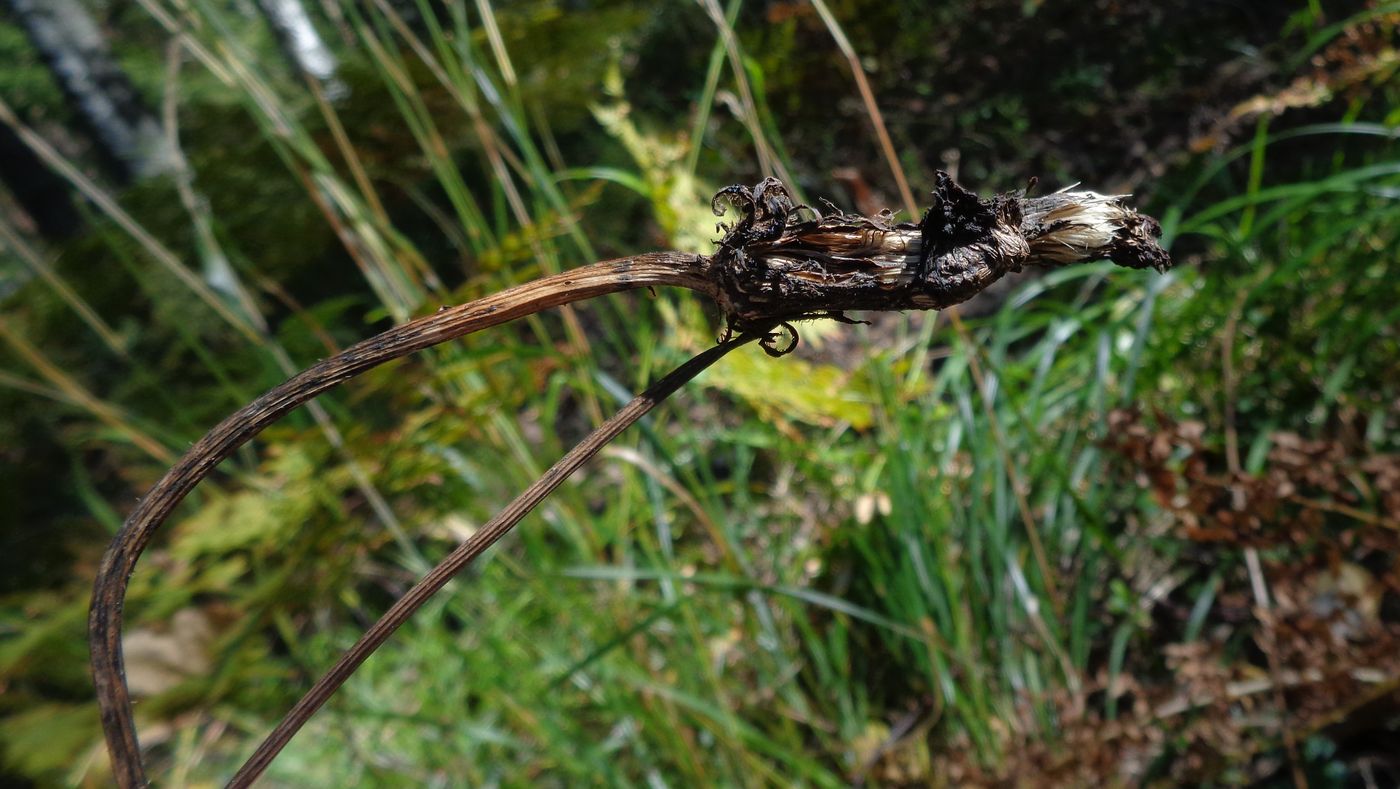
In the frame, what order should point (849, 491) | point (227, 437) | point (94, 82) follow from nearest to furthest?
point (227, 437) < point (849, 491) < point (94, 82)

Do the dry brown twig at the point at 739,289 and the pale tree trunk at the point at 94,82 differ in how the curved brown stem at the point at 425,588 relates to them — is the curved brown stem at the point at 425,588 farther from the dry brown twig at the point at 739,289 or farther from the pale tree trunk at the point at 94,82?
the pale tree trunk at the point at 94,82

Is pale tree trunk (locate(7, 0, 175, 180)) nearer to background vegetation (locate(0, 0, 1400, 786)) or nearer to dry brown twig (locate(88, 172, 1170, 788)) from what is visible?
background vegetation (locate(0, 0, 1400, 786))

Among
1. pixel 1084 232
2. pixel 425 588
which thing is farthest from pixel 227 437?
pixel 1084 232

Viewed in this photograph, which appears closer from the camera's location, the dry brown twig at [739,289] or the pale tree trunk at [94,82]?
the dry brown twig at [739,289]

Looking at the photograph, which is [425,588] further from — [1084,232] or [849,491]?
[849,491]

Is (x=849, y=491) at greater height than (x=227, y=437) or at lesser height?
Result: lesser

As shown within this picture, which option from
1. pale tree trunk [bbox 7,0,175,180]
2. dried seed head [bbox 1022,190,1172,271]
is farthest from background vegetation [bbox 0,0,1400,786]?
pale tree trunk [bbox 7,0,175,180]

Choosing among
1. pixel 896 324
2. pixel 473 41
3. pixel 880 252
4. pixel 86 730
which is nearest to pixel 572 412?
pixel 896 324

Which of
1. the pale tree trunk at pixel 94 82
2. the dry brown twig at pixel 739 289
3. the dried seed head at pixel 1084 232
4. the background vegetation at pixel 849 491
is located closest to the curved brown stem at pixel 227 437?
the dry brown twig at pixel 739 289
